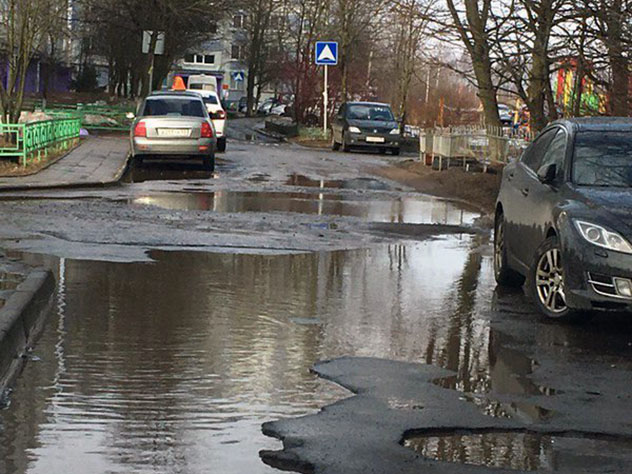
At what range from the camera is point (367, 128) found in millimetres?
40000

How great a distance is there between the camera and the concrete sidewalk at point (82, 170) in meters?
21.3

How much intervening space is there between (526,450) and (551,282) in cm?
391

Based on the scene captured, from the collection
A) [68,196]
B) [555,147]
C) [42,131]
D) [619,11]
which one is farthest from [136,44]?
[555,147]

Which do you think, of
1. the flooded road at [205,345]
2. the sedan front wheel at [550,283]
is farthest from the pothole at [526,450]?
the sedan front wheel at [550,283]

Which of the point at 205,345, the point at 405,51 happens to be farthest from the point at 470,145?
the point at 405,51

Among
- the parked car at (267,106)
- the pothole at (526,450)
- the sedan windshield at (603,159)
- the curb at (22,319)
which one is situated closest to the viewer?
the pothole at (526,450)

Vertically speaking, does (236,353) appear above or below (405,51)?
below

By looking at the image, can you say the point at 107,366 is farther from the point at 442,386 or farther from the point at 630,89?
the point at 630,89

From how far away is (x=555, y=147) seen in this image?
1072 cm

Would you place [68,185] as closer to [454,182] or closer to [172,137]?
[172,137]

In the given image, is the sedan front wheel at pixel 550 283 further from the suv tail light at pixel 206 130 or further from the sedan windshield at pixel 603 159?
the suv tail light at pixel 206 130

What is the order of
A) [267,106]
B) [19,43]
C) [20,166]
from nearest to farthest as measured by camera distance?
[20,166], [19,43], [267,106]

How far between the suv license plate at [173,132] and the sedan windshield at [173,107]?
0.84 metres

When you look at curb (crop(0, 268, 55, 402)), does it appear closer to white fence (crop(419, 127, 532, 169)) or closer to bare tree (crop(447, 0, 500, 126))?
bare tree (crop(447, 0, 500, 126))
